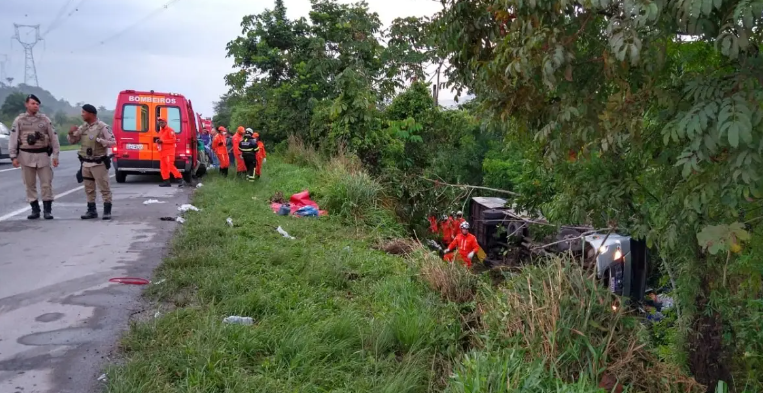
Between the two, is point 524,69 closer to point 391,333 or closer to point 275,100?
point 391,333

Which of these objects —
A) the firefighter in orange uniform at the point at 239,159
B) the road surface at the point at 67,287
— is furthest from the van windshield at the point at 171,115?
the road surface at the point at 67,287

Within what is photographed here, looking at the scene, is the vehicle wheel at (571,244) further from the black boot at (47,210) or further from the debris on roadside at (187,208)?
the black boot at (47,210)

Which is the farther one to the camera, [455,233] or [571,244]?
[455,233]

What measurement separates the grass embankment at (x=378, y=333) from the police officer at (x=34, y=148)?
11.9 ft

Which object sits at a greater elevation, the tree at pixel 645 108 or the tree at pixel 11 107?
the tree at pixel 11 107

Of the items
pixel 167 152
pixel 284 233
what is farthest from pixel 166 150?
pixel 284 233

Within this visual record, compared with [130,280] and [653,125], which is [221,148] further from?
[653,125]

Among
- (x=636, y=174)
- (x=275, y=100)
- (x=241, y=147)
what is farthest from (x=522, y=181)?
(x=275, y=100)

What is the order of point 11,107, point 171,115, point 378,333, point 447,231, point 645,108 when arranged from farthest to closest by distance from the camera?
point 11,107 < point 171,115 < point 447,231 < point 378,333 < point 645,108

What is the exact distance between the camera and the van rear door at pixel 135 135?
13820 millimetres

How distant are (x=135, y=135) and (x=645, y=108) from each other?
1302cm

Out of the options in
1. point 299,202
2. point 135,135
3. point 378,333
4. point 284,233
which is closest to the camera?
point 378,333

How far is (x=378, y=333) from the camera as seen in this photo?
4.39m

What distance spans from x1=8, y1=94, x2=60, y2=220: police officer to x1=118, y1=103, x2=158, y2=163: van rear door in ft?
17.3
